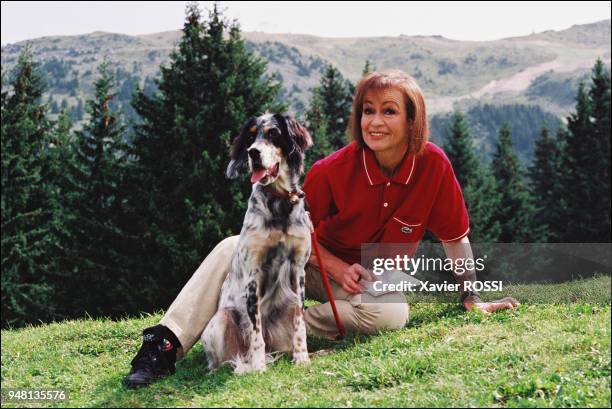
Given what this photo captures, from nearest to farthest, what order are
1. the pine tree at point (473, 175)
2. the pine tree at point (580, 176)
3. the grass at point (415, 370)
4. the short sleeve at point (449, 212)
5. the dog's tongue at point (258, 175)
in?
the grass at point (415, 370) < the dog's tongue at point (258, 175) < the short sleeve at point (449, 212) < the pine tree at point (473, 175) < the pine tree at point (580, 176)

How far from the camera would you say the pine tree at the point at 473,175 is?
115ft

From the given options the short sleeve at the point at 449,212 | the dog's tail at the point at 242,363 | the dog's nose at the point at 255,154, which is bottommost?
the dog's tail at the point at 242,363

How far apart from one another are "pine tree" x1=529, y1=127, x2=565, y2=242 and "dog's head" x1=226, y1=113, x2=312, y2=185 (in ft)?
119

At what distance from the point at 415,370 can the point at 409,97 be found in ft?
8.33

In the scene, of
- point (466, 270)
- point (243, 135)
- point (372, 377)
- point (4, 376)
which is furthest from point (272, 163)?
point (4, 376)

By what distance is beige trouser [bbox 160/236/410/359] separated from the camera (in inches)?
234

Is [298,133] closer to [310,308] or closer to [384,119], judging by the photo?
[384,119]

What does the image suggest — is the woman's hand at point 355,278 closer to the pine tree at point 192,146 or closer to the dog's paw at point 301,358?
the dog's paw at point 301,358

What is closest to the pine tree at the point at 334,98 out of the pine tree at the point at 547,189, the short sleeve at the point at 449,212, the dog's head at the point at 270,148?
the pine tree at the point at 547,189

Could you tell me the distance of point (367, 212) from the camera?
6.45 m

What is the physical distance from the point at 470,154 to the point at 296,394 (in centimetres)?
3631

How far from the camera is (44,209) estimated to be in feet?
98.3

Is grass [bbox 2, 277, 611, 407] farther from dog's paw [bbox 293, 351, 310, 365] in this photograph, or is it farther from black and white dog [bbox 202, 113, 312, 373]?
black and white dog [bbox 202, 113, 312, 373]

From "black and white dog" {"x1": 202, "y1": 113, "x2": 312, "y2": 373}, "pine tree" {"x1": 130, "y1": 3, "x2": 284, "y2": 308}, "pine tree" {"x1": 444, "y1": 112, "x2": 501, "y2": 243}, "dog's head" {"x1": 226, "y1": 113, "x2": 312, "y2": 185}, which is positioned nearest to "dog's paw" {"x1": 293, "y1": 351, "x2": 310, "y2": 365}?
"black and white dog" {"x1": 202, "y1": 113, "x2": 312, "y2": 373}
